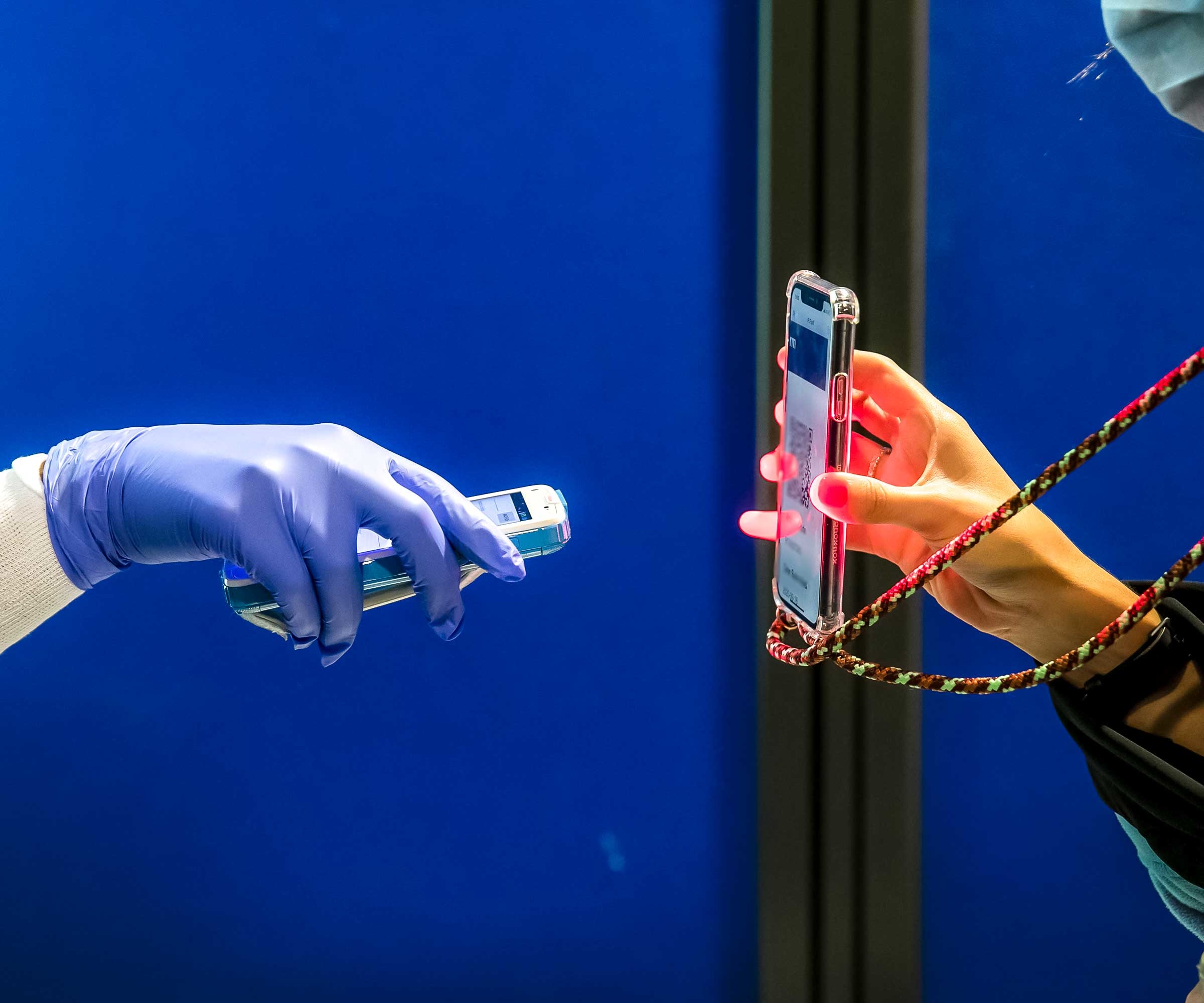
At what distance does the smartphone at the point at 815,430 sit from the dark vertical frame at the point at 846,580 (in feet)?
0.60

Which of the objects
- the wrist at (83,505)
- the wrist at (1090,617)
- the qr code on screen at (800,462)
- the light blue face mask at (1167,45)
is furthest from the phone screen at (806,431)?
the wrist at (83,505)

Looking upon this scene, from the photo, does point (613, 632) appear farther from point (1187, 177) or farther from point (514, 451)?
point (1187, 177)

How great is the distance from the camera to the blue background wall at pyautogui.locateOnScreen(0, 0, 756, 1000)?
740 mm

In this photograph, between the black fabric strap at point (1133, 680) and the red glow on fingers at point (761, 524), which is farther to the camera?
the red glow on fingers at point (761, 524)

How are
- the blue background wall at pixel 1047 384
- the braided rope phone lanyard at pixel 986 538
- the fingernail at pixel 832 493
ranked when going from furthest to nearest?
the blue background wall at pixel 1047 384
the fingernail at pixel 832 493
the braided rope phone lanyard at pixel 986 538

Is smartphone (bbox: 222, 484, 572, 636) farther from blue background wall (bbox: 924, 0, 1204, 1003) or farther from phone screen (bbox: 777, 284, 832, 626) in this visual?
blue background wall (bbox: 924, 0, 1204, 1003)

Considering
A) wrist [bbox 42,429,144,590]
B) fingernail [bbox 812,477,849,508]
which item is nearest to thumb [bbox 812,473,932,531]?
fingernail [bbox 812,477,849,508]

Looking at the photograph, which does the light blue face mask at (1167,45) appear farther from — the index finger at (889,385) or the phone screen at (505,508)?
the phone screen at (505,508)

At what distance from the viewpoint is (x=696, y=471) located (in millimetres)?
815

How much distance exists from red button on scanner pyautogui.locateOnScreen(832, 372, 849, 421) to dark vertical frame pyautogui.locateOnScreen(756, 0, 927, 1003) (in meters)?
0.25

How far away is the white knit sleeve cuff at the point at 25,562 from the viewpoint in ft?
2.23

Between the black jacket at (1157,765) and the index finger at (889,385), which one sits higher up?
the index finger at (889,385)

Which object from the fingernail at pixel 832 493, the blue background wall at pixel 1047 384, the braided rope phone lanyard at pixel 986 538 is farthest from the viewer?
the blue background wall at pixel 1047 384

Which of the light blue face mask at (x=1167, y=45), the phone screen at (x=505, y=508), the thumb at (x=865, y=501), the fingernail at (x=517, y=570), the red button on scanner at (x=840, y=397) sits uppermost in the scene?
the light blue face mask at (x=1167, y=45)
